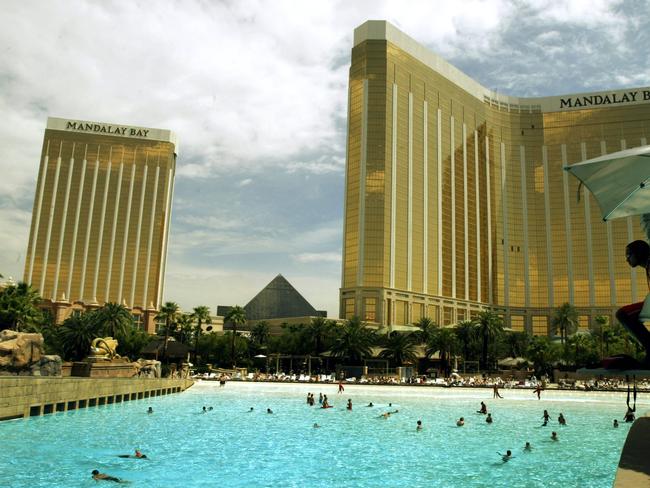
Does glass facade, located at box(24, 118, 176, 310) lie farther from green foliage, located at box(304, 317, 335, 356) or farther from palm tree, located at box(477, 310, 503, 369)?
palm tree, located at box(477, 310, 503, 369)

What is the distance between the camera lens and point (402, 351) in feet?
258

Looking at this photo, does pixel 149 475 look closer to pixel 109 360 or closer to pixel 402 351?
pixel 109 360

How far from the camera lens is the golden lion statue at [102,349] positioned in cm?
4391

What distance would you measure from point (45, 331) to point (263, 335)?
38.3m

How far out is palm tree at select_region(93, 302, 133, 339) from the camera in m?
77.9

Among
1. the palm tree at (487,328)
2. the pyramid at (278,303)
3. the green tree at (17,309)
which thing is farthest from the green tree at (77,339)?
the pyramid at (278,303)

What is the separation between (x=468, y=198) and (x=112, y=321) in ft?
315

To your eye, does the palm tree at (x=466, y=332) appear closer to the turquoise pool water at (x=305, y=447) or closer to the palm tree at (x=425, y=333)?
the palm tree at (x=425, y=333)

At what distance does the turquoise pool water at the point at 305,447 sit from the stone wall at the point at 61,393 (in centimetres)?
78

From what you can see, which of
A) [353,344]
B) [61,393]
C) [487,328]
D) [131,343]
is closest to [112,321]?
[131,343]

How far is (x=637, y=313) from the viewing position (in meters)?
6.84

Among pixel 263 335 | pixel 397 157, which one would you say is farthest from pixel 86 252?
pixel 397 157

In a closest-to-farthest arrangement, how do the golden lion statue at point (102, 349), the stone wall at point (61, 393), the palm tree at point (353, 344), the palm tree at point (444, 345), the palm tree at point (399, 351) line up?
1. the stone wall at point (61, 393)
2. the golden lion statue at point (102, 349)
3. the palm tree at point (353, 344)
4. the palm tree at point (399, 351)
5. the palm tree at point (444, 345)

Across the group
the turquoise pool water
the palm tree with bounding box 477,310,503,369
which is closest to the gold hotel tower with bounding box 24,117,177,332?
the palm tree with bounding box 477,310,503,369
